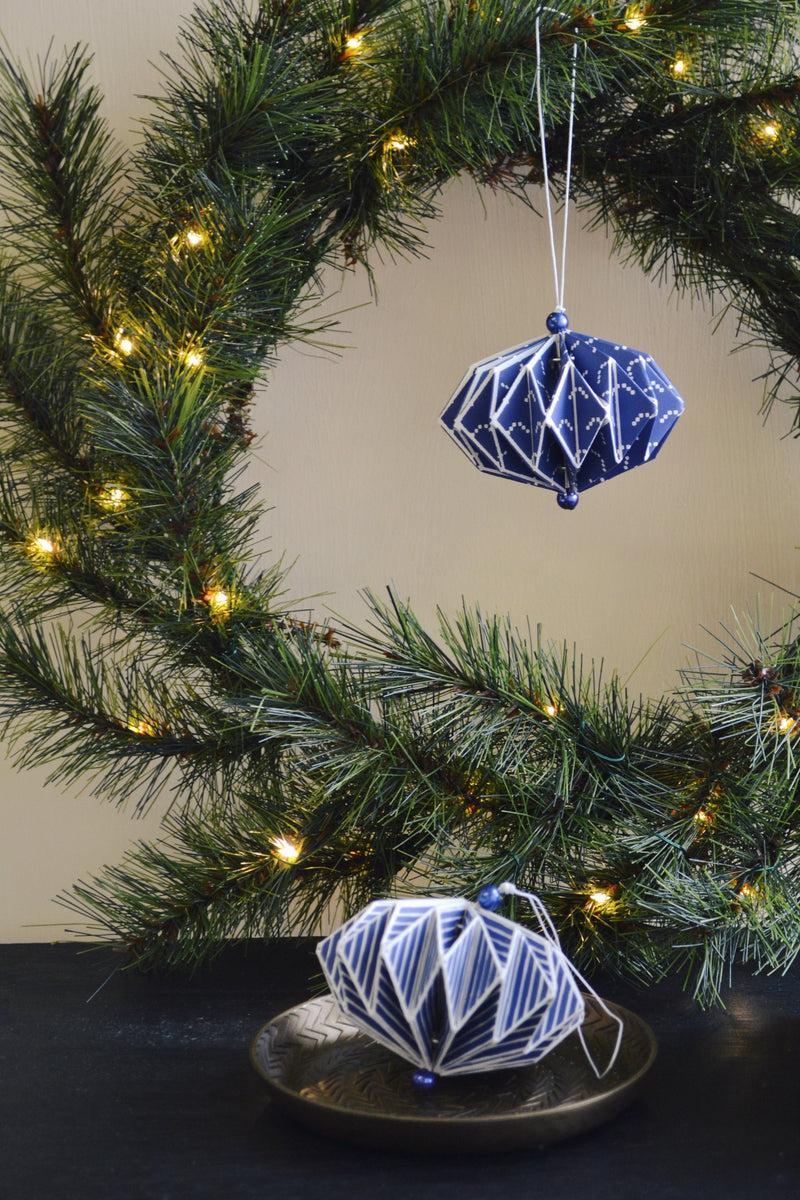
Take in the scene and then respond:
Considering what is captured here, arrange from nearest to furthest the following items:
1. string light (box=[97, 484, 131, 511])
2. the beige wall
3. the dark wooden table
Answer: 1. the dark wooden table
2. string light (box=[97, 484, 131, 511])
3. the beige wall

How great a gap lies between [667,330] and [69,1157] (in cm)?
65

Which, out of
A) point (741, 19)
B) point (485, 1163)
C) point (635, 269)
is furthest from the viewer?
point (635, 269)

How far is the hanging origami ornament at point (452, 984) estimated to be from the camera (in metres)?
0.51

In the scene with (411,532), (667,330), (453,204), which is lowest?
(411,532)

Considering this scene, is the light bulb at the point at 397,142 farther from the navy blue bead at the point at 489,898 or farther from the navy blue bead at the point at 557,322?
the navy blue bead at the point at 489,898

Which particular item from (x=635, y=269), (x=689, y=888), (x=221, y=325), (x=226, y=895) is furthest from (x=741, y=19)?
(x=226, y=895)

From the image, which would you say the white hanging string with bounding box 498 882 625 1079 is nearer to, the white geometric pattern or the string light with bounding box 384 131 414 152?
the white geometric pattern

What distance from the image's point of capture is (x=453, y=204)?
2.70 feet

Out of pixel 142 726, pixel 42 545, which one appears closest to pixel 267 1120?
pixel 142 726

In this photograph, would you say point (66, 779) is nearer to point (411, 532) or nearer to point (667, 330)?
point (411, 532)

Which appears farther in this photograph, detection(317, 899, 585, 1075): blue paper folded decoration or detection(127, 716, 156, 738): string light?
detection(127, 716, 156, 738): string light

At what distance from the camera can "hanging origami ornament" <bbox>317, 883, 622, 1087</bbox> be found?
0.51m

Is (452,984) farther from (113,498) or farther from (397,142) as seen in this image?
(397,142)

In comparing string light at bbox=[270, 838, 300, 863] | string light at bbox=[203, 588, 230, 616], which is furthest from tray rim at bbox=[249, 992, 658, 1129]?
string light at bbox=[203, 588, 230, 616]
